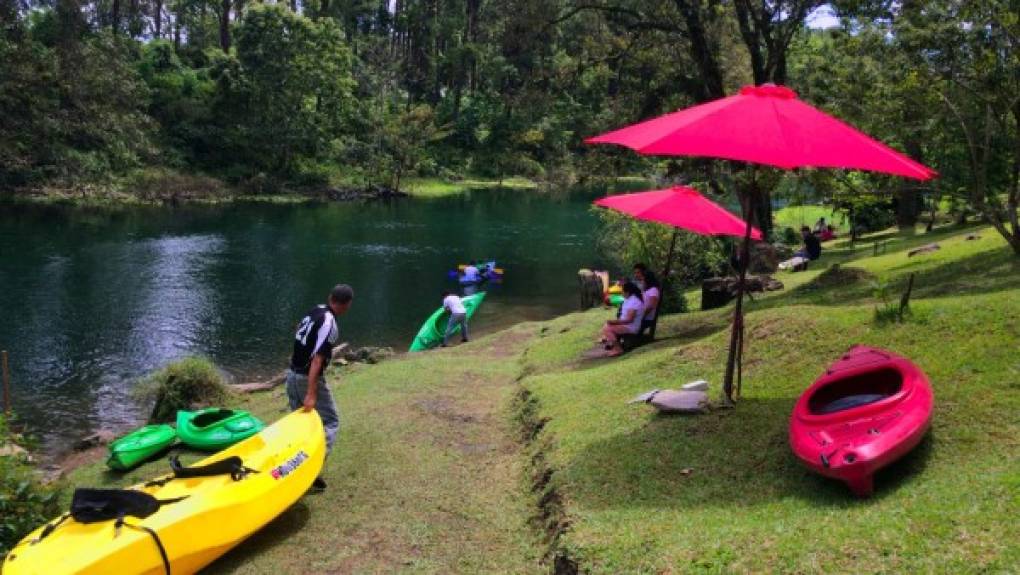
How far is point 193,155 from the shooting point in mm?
58938

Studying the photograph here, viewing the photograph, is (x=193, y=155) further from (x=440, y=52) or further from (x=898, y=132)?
(x=898, y=132)

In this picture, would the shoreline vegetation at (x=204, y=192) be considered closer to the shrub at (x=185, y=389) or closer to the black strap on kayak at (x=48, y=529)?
the shrub at (x=185, y=389)

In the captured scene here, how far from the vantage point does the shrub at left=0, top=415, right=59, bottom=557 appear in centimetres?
633

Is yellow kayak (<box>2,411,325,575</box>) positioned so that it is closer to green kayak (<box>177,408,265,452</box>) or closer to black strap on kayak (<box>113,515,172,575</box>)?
black strap on kayak (<box>113,515,172,575</box>)

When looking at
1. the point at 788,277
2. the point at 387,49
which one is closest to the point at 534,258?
the point at 788,277

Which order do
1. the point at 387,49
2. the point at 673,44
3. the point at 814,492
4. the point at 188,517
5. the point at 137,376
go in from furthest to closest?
the point at 387,49 < the point at 673,44 < the point at 137,376 < the point at 188,517 < the point at 814,492

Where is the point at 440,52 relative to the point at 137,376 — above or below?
above

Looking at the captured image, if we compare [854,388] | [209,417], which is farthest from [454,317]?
[854,388]

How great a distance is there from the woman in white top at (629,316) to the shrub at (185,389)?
690cm

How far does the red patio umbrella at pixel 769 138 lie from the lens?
20.3ft

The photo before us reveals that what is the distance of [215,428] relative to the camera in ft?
33.2

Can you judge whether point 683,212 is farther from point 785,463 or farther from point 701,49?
point 701,49

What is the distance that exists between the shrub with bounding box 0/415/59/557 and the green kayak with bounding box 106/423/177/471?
8.59ft

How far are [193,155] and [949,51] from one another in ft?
187
